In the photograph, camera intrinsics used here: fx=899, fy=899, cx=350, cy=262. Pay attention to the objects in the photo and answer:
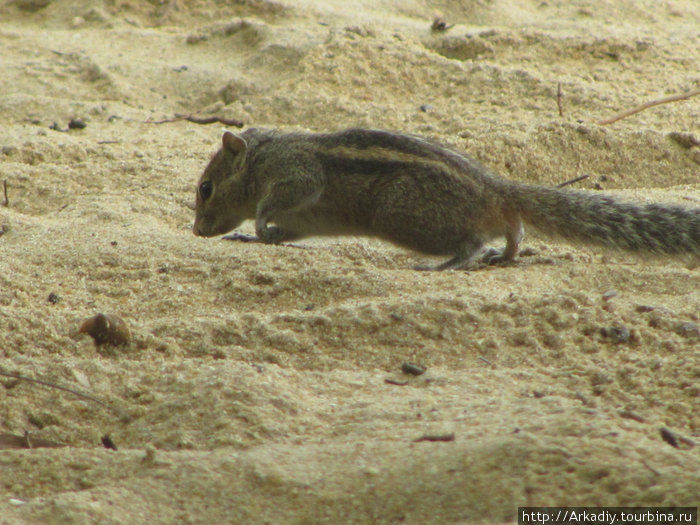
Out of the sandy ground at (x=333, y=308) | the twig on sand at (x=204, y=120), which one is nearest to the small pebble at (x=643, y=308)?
the sandy ground at (x=333, y=308)

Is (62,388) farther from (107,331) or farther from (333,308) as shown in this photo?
(333,308)

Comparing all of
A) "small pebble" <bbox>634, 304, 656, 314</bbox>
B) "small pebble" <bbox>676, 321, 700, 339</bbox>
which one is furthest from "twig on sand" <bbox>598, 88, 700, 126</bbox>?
"small pebble" <bbox>676, 321, 700, 339</bbox>

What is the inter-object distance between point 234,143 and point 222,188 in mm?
292

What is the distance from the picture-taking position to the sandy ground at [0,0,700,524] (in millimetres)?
2432

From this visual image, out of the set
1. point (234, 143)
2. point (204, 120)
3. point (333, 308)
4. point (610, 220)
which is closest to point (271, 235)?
point (234, 143)

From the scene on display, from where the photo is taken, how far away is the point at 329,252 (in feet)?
16.5

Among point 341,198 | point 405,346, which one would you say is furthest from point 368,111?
point 405,346

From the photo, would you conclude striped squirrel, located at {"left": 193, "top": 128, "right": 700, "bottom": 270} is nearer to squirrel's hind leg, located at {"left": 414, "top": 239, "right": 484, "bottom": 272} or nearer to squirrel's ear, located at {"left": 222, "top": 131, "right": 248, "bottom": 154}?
squirrel's hind leg, located at {"left": 414, "top": 239, "right": 484, "bottom": 272}

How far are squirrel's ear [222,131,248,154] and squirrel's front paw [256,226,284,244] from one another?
54 centimetres

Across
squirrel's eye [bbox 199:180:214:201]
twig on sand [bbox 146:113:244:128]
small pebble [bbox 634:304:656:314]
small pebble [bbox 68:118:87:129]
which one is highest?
small pebble [bbox 634:304:656:314]

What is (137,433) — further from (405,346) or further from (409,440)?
(405,346)

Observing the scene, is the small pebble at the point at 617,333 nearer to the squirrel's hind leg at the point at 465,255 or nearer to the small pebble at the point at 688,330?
the small pebble at the point at 688,330

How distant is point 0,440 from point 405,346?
1517 millimetres

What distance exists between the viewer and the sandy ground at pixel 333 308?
2.43 meters
